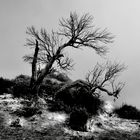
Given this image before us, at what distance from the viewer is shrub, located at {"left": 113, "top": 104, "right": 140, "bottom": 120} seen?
56.3ft

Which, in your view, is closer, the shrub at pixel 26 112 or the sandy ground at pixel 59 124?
the sandy ground at pixel 59 124

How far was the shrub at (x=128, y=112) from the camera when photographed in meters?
17.2

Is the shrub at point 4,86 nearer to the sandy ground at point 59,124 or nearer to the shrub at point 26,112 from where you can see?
the sandy ground at point 59,124

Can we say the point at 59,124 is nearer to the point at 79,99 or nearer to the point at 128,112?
the point at 79,99

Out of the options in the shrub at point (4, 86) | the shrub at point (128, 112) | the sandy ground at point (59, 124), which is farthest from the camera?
the shrub at point (128, 112)

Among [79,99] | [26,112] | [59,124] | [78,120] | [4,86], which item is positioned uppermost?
[4,86]

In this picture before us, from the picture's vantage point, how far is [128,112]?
17.6 m

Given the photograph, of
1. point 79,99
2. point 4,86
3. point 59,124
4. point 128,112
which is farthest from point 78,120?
point 4,86

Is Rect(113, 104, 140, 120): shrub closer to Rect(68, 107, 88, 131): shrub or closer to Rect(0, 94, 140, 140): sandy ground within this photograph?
Rect(0, 94, 140, 140): sandy ground

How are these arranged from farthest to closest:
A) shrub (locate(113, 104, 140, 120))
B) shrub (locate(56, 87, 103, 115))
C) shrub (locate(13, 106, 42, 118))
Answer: shrub (locate(113, 104, 140, 120)) < shrub (locate(56, 87, 103, 115)) < shrub (locate(13, 106, 42, 118))

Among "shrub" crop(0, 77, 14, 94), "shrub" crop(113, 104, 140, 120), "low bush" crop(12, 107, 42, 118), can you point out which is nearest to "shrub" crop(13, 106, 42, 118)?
"low bush" crop(12, 107, 42, 118)

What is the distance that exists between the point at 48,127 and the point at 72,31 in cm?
1103

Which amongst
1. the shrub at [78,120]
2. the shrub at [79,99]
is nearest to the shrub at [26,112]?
the shrub at [78,120]

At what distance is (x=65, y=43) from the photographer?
18.9 metres
